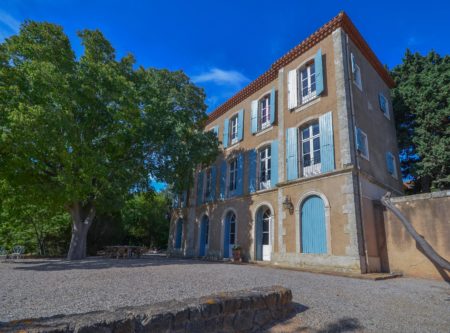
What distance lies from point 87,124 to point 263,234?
920 centimetres

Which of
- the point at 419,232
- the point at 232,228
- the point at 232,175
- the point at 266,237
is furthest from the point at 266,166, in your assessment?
the point at 419,232

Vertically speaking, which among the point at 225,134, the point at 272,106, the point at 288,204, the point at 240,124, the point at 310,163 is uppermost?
the point at 272,106

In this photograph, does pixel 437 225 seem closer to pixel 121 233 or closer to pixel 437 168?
pixel 437 168

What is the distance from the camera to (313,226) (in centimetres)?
940

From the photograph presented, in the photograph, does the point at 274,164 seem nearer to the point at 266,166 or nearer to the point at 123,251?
the point at 266,166

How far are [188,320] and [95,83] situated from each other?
1063 cm

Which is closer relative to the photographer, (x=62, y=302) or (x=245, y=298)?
(x=245, y=298)

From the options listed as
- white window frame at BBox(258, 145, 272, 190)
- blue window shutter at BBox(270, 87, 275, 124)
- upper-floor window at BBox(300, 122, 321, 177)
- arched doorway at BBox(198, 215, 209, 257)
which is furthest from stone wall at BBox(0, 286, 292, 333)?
arched doorway at BBox(198, 215, 209, 257)

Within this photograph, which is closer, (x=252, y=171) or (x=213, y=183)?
(x=252, y=171)

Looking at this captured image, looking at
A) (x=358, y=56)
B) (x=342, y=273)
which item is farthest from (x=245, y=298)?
(x=358, y=56)

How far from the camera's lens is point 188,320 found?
274cm

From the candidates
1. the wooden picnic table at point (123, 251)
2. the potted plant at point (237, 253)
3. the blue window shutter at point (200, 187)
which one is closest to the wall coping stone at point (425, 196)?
the potted plant at point (237, 253)

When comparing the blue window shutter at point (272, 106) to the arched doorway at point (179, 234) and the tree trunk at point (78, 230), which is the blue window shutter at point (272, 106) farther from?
the arched doorway at point (179, 234)

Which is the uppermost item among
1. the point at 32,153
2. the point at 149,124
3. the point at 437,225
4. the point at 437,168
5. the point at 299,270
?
the point at 149,124
